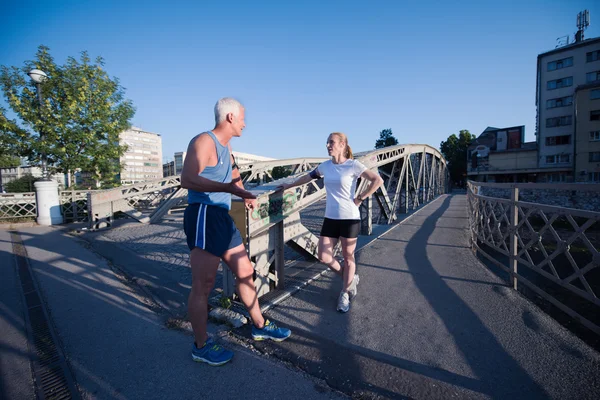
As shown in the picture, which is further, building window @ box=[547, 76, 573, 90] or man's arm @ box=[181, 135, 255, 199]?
building window @ box=[547, 76, 573, 90]

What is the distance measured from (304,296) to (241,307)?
2.61 ft

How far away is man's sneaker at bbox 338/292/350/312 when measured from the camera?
9.03 feet

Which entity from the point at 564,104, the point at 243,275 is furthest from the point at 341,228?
the point at 564,104

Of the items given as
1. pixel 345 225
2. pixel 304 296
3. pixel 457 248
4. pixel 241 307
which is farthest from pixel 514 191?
pixel 241 307

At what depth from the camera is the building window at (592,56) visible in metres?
31.2

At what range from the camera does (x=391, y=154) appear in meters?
9.61

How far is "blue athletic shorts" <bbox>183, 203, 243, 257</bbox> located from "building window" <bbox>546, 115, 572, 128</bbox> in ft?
153

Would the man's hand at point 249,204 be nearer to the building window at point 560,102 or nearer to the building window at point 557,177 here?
the building window at point 557,177

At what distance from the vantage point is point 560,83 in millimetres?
33500

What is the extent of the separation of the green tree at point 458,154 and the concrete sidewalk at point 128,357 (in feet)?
212

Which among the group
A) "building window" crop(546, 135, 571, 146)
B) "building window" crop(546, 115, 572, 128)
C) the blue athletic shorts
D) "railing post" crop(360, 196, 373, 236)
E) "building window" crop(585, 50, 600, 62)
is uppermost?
"building window" crop(585, 50, 600, 62)

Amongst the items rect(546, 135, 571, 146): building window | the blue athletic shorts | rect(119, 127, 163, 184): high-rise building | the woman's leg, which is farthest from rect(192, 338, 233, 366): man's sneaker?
rect(119, 127, 163, 184): high-rise building

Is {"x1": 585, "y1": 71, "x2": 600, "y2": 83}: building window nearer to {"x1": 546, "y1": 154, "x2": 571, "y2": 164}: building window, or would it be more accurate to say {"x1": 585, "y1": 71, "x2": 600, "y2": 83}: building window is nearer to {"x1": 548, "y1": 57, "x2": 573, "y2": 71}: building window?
Result: {"x1": 548, "y1": 57, "x2": 573, "y2": 71}: building window

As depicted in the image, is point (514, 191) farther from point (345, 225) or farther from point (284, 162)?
point (284, 162)
